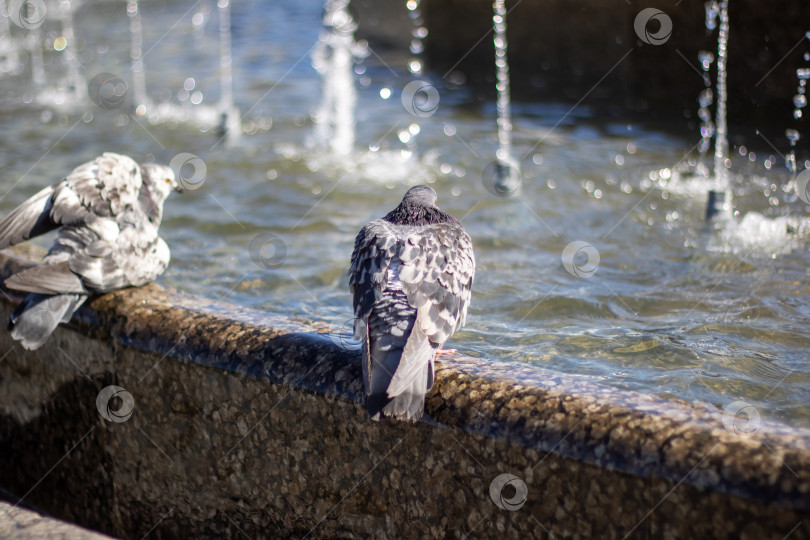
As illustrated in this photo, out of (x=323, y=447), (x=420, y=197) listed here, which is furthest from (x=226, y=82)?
(x=323, y=447)

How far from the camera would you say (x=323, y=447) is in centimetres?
262

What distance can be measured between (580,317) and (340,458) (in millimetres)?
1889

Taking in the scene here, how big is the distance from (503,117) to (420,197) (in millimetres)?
5471

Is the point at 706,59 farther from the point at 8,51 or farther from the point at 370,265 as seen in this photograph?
the point at 8,51

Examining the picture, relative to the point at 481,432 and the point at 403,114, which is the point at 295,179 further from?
the point at 481,432

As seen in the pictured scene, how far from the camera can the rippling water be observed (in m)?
3.57

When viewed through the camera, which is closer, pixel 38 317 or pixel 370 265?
pixel 370 265

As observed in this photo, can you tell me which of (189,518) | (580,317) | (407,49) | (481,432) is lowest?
(189,518)

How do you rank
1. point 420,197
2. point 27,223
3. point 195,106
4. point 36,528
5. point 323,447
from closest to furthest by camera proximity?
1. point 323,447
2. point 36,528
3. point 420,197
4. point 27,223
5. point 195,106

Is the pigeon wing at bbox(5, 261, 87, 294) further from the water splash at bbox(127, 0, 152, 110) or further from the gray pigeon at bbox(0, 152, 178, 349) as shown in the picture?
the water splash at bbox(127, 0, 152, 110)

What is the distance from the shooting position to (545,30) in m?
9.82

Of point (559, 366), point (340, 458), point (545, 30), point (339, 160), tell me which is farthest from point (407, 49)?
point (340, 458)

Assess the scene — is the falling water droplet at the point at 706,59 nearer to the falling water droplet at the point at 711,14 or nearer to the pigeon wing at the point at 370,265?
the falling water droplet at the point at 711,14

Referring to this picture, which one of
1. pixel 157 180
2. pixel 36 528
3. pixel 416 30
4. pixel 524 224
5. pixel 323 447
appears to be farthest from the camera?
pixel 416 30
